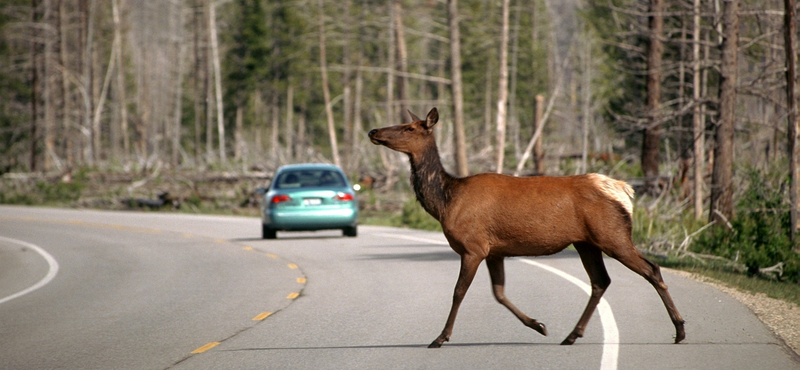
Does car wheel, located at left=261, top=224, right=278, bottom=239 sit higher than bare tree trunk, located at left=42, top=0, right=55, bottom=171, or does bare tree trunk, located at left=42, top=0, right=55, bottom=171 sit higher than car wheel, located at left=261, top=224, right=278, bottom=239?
bare tree trunk, located at left=42, top=0, right=55, bottom=171

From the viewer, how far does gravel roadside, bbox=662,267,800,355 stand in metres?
9.16

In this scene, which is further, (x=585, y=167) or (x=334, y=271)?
(x=585, y=167)

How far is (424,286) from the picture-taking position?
13.4 meters

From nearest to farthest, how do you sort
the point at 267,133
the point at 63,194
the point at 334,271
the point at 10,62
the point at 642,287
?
the point at 642,287 < the point at 334,271 < the point at 63,194 < the point at 10,62 < the point at 267,133

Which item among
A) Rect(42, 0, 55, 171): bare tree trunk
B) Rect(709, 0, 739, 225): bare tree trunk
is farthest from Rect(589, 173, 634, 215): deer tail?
Rect(42, 0, 55, 171): bare tree trunk

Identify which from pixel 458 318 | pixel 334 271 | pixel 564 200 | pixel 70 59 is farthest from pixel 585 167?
pixel 70 59

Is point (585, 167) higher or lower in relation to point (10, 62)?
lower

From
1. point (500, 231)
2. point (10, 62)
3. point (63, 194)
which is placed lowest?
point (63, 194)

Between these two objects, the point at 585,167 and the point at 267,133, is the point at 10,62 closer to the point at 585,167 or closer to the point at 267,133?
the point at 267,133

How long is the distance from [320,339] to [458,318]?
1.78 meters

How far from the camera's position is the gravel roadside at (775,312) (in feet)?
30.0

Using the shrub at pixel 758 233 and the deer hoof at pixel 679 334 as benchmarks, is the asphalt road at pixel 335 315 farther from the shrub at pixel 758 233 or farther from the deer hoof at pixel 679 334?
the shrub at pixel 758 233

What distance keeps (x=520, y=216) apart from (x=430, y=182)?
865mm

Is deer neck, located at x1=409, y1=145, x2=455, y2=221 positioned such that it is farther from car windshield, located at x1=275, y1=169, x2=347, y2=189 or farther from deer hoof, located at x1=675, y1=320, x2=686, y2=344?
car windshield, located at x1=275, y1=169, x2=347, y2=189
